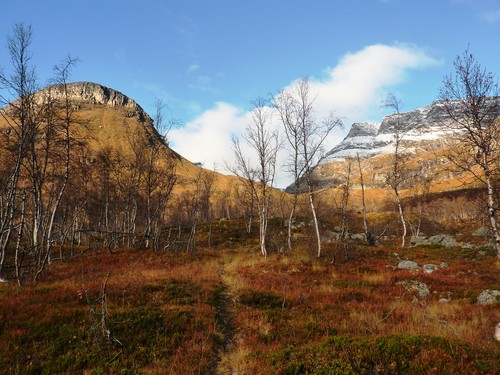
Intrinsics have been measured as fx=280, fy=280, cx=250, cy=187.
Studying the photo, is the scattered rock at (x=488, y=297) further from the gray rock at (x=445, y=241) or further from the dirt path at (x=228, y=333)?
the gray rock at (x=445, y=241)

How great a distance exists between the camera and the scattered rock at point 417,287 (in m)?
12.8

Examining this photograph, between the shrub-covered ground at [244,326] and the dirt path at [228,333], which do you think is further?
the dirt path at [228,333]

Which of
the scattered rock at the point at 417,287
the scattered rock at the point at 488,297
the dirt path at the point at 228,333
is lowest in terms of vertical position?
the dirt path at the point at 228,333

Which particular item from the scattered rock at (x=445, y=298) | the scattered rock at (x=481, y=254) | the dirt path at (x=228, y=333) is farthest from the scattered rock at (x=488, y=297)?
the scattered rock at (x=481, y=254)

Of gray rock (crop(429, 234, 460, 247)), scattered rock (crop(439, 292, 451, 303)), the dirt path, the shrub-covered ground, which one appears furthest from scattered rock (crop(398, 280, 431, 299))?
gray rock (crop(429, 234, 460, 247))

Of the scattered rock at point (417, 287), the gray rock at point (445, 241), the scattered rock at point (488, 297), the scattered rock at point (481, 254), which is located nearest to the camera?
the scattered rock at point (488, 297)

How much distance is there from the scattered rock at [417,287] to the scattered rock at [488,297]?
76.2 inches

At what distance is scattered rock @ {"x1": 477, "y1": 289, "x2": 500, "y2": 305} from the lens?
1133 cm

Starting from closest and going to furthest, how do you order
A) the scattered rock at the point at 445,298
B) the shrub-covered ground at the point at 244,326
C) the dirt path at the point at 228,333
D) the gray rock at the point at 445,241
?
1. the shrub-covered ground at the point at 244,326
2. the dirt path at the point at 228,333
3. the scattered rock at the point at 445,298
4. the gray rock at the point at 445,241

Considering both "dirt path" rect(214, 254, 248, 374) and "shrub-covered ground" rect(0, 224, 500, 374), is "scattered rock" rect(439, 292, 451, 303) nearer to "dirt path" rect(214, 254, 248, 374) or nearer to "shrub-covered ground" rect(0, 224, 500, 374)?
"shrub-covered ground" rect(0, 224, 500, 374)

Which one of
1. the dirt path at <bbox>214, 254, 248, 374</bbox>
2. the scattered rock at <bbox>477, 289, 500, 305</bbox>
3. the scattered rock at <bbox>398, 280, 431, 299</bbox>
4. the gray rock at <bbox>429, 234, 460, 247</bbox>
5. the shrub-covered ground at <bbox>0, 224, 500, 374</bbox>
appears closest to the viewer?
the shrub-covered ground at <bbox>0, 224, 500, 374</bbox>

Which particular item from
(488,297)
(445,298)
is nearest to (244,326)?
(445,298)

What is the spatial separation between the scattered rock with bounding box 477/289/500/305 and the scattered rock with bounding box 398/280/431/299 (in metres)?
1.93

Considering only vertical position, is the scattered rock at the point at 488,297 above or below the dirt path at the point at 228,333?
above
